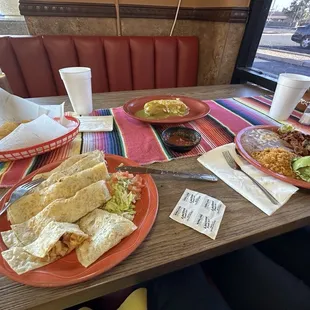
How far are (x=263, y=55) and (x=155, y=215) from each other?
181 centimetres

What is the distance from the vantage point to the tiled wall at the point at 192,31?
1698 mm

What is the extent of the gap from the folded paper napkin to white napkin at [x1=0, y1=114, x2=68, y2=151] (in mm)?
497

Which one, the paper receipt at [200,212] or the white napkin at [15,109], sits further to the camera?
the white napkin at [15,109]

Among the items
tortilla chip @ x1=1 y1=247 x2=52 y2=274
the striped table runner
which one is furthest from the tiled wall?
tortilla chip @ x1=1 y1=247 x2=52 y2=274

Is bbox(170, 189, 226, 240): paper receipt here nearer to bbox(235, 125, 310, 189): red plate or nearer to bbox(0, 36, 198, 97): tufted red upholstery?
bbox(235, 125, 310, 189): red plate

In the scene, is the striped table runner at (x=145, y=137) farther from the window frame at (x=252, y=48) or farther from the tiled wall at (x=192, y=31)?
the tiled wall at (x=192, y=31)

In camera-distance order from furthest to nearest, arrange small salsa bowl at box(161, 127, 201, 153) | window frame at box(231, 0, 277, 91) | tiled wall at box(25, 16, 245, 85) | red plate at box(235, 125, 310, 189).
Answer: tiled wall at box(25, 16, 245, 85), window frame at box(231, 0, 277, 91), small salsa bowl at box(161, 127, 201, 153), red plate at box(235, 125, 310, 189)

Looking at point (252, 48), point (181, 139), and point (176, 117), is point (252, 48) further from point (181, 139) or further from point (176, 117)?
point (181, 139)

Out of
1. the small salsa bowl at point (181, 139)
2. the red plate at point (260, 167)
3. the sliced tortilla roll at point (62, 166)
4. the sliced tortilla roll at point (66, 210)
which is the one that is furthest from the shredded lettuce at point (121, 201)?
the red plate at point (260, 167)

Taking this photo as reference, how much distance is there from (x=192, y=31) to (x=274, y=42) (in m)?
0.79

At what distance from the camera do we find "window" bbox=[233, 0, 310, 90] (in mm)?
1386

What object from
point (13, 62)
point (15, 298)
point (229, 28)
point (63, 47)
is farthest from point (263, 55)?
point (15, 298)

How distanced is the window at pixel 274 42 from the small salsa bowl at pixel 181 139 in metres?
1.00

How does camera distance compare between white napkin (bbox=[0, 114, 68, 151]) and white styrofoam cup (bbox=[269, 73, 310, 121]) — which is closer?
white napkin (bbox=[0, 114, 68, 151])
